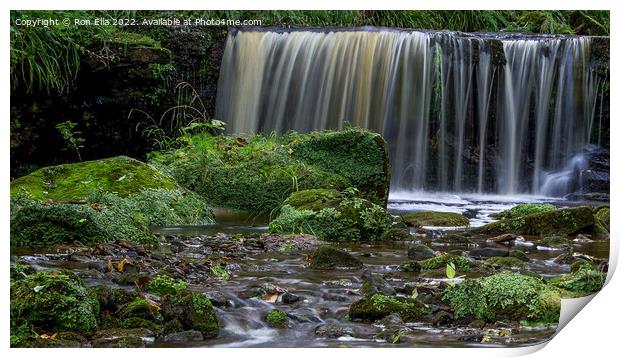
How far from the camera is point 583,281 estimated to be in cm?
432

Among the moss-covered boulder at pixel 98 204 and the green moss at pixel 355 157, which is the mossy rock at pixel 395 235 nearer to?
the green moss at pixel 355 157

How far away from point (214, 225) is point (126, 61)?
44.2 inches

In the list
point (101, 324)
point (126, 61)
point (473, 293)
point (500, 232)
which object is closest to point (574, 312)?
point (473, 293)

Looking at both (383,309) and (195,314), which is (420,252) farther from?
(195,314)

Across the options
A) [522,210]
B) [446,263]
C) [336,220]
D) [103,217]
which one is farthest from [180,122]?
[522,210]

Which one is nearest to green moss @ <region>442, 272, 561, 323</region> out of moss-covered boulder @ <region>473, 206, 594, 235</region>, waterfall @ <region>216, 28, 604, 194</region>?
moss-covered boulder @ <region>473, 206, 594, 235</region>

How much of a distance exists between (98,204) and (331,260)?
1542 mm

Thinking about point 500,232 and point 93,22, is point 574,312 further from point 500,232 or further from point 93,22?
point 93,22

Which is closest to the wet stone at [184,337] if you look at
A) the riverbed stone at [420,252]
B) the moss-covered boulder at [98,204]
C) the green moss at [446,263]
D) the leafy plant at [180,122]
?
the moss-covered boulder at [98,204]

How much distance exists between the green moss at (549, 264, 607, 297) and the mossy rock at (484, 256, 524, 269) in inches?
10.1

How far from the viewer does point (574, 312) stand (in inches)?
161

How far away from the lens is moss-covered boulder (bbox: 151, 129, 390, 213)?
6109 mm

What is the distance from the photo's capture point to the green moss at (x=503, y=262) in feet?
15.0

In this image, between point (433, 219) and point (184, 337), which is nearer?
point (184, 337)
